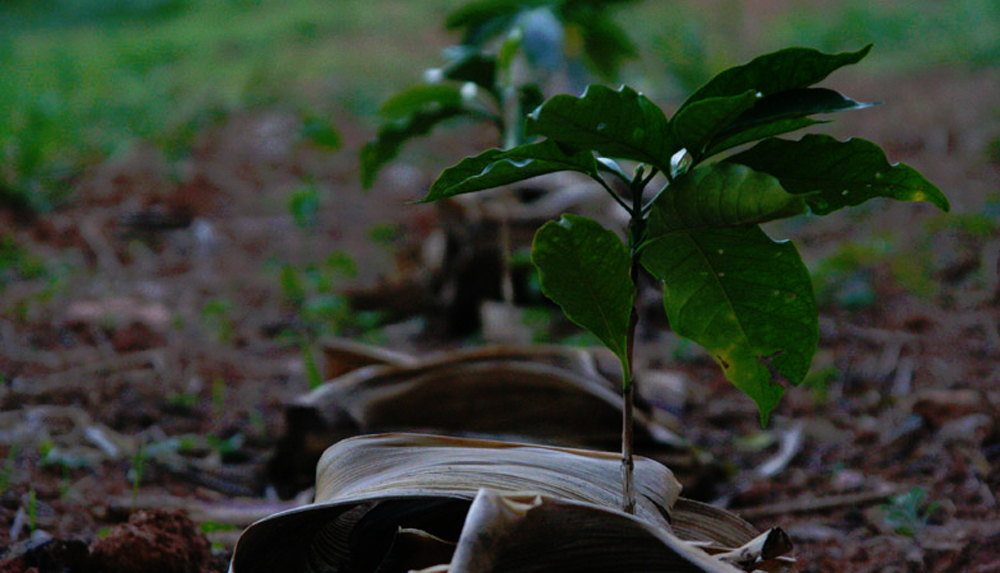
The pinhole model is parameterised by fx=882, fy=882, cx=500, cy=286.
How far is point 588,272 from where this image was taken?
942 millimetres

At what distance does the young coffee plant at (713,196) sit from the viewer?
868mm

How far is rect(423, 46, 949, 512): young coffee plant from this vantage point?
868 mm

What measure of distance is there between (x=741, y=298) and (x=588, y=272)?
0.17 m

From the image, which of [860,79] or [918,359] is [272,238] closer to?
[918,359]

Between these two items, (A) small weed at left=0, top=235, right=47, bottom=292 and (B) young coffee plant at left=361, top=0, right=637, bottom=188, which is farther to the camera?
(A) small weed at left=0, top=235, right=47, bottom=292

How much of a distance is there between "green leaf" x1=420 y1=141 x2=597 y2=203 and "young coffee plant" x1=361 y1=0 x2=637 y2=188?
67 centimetres

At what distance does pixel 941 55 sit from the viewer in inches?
256

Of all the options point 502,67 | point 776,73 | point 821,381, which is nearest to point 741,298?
point 776,73

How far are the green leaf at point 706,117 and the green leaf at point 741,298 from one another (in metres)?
0.10

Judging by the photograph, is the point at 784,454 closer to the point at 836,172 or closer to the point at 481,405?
the point at 481,405

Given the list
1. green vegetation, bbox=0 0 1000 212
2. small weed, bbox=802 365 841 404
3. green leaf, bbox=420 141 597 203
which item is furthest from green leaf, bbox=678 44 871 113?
green vegetation, bbox=0 0 1000 212

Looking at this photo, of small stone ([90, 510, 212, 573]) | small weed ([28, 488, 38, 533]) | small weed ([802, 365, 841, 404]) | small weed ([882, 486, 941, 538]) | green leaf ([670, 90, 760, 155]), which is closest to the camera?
green leaf ([670, 90, 760, 155])

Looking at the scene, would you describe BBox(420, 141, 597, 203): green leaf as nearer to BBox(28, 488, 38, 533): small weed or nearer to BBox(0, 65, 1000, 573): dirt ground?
BBox(0, 65, 1000, 573): dirt ground

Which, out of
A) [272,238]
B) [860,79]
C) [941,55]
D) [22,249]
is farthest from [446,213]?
[941,55]
